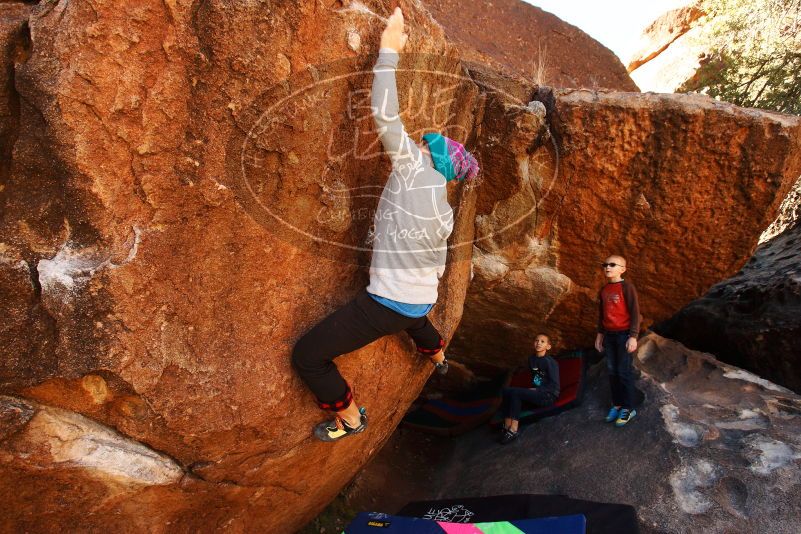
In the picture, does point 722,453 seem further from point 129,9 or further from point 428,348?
point 129,9

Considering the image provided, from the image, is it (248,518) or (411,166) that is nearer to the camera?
(411,166)

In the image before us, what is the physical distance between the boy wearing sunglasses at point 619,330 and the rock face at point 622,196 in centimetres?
26

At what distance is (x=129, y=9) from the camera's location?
6.93 ft

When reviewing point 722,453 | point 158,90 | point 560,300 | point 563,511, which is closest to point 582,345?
point 560,300

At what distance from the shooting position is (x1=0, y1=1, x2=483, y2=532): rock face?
84.5 inches

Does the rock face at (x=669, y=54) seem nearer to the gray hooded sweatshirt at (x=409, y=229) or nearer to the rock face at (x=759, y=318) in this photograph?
the rock face at (x=759, y=318)

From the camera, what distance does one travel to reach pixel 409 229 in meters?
2.54

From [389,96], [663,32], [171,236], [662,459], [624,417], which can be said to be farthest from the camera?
[663,32]

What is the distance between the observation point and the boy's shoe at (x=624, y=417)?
3869 mm

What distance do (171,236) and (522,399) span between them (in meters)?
3.09

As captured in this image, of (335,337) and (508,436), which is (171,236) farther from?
Answer: (508,436)

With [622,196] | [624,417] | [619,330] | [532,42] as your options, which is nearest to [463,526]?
[624,417]

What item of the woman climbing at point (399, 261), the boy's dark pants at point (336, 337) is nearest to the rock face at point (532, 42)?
the woman climbing at point (399, 261)

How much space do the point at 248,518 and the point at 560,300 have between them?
2.67 metres
